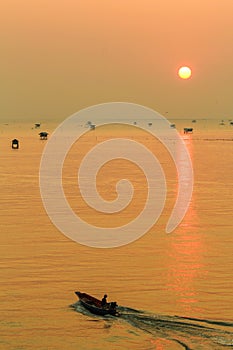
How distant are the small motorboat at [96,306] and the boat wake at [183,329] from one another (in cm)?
24

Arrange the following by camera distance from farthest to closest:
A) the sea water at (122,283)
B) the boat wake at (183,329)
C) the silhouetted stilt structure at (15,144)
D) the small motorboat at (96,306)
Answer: the silhouetted stilt structure at (15,144), the small motorboat at (96,306), the sea water at (122,283), the boat wake at (183,329)

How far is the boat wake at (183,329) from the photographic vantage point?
31328 mm

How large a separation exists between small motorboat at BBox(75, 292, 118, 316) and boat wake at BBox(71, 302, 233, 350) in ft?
0.80

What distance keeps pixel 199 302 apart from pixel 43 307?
8.22 metres

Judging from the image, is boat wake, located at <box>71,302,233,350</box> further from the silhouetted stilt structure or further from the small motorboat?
the silhouetted stilt structure

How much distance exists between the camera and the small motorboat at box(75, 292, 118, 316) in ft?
116

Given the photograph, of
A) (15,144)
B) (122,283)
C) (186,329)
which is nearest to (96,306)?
(186,329)

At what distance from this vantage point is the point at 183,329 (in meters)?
33.4

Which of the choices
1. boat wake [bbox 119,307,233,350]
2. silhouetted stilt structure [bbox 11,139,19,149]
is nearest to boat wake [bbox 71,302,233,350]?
boat wake [bbox 119,307,233,350]

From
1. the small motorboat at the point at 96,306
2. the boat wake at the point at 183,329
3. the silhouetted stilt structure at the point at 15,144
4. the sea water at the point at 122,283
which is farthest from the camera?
the silhouetted stilt structure at the point at 15,144

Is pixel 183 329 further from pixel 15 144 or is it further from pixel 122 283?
pixel 15 144

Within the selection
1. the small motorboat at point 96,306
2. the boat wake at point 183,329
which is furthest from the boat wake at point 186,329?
the small motorboat at point 96,306

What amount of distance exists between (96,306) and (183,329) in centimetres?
497

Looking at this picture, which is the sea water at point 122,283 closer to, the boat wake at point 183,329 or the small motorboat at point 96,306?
the boat wake at point 183,329
